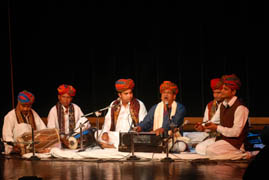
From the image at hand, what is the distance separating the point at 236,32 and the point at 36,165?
4.84 metres

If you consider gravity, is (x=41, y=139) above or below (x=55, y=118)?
below

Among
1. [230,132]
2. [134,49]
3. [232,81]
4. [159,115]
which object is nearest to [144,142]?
[159,115]

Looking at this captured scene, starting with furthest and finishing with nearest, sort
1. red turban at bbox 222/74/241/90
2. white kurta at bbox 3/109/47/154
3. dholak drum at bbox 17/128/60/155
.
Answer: white kurta at bbox 3/109/47/154 < dholak drum at bbox 17/128/60/155 < red turban at bbox 222/74/241/90

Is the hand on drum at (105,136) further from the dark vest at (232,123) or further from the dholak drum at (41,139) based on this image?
the dark vest at (232,123)

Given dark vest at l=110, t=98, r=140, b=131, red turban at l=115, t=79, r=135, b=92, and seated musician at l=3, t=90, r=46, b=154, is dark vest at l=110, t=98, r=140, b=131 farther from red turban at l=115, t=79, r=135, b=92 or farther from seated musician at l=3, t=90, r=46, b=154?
seated musician at l=3, t=90, r=46, b=154

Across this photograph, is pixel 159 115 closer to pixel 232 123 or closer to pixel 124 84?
pixel 124 84

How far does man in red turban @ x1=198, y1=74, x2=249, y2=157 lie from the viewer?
19.4ft

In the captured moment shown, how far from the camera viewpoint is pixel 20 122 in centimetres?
732

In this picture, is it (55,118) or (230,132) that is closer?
(230,132)

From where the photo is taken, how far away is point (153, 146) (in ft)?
20.5

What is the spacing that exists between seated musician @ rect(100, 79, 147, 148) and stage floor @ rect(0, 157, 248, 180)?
1103 mm

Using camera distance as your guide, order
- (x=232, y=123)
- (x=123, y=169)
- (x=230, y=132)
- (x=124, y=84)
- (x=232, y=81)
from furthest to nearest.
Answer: (x=124, y=84) < (x=232, y=81) < (x=232, y=123) < (x=230, y=132) < (x=123, y=169)

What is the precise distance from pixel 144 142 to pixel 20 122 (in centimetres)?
245

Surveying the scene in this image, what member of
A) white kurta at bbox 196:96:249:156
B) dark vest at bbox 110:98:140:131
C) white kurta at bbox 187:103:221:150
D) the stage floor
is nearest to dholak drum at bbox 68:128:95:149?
dark vest at bbox 110:98:140:131
